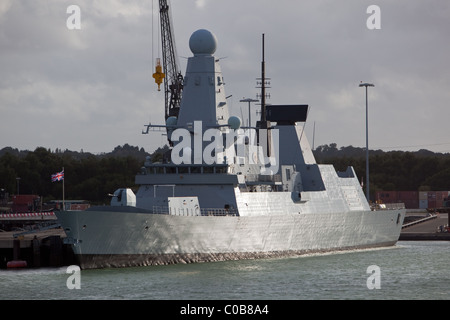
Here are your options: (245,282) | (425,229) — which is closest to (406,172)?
(425,229)

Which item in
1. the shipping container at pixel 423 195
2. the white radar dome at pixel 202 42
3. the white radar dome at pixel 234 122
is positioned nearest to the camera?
the white radar dome at pixel 234 122

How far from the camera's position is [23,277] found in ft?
114

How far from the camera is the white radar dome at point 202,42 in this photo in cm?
4222

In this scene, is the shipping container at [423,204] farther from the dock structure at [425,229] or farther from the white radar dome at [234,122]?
the white radar dome at [234,122]

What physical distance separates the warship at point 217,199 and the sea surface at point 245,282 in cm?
99

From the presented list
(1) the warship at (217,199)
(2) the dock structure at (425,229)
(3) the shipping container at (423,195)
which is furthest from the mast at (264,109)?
(3) the shipping container at (423,195)

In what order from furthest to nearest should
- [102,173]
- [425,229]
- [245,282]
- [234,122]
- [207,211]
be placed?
[102,173] → [425,229] → [234,122] → [207,211] → [245,282]

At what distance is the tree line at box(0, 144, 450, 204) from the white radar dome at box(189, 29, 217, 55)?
1132 inches

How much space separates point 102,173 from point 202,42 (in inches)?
1876

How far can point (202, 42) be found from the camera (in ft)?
139

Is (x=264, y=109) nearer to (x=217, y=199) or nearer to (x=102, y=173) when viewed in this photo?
(x=217, y=199)
